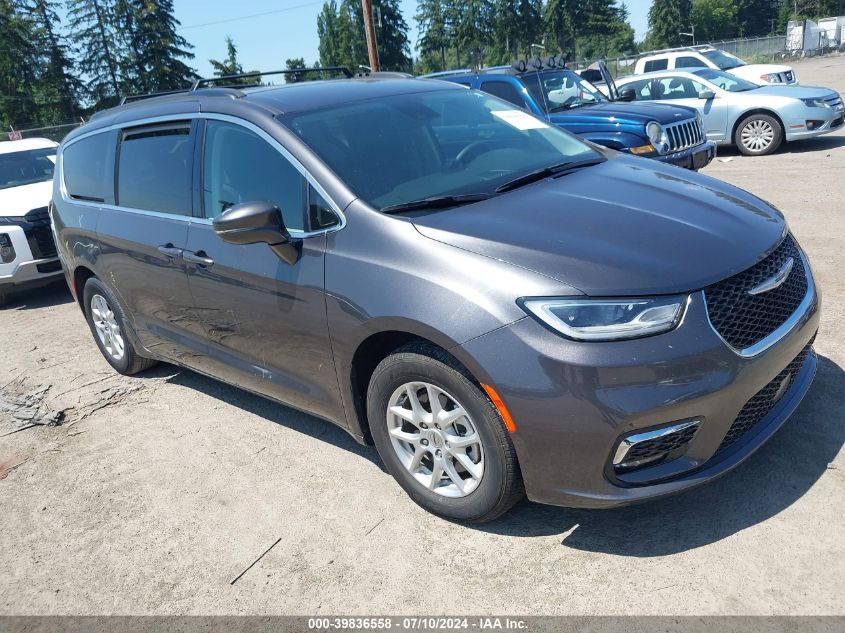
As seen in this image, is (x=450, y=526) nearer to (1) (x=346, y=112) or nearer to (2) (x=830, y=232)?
(1) (x=346, y=112)

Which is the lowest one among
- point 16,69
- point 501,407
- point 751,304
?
point 501,407

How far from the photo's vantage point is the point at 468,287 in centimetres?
281

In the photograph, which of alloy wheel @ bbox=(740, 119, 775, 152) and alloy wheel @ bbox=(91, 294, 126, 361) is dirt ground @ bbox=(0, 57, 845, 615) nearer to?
alloy wheel @ bbox=(91, 294, 126, 361)

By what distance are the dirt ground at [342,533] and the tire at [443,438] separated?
17 cm

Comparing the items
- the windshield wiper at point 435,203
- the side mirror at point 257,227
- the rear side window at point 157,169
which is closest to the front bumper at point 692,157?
the windshield wiper at point 435,203

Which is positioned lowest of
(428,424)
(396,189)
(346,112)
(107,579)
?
(107,579)

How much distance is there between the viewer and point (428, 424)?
3107 millimetres

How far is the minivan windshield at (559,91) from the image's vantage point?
988 cm

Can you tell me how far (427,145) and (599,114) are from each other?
599 cm

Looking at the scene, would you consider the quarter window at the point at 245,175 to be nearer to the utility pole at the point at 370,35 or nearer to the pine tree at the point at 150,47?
the utility pole at the point at 370,35

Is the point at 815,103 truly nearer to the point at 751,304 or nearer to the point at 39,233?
the point at 751,304

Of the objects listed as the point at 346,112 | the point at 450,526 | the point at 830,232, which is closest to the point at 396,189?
the point at 346,112

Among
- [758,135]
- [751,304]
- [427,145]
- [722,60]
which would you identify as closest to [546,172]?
[427,145]

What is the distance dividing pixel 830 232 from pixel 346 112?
5054 millimetres
